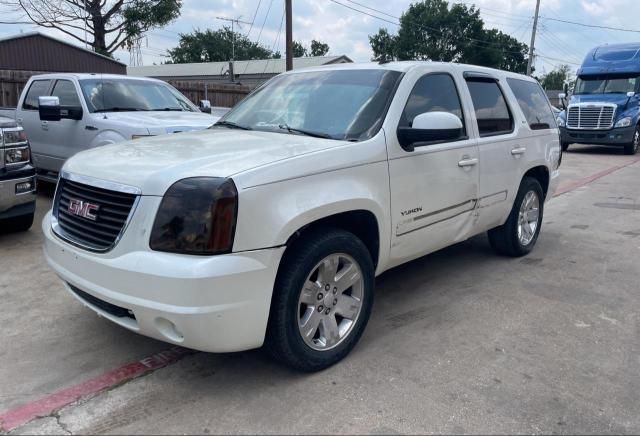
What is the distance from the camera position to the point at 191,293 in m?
2.54

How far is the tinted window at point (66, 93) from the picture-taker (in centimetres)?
747

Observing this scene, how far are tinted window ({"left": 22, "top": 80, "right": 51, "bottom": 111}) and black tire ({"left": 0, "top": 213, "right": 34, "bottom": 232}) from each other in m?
2.99

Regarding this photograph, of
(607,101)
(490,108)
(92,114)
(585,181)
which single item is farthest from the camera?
(607,101)

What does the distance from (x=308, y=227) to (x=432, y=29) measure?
62.4 meters

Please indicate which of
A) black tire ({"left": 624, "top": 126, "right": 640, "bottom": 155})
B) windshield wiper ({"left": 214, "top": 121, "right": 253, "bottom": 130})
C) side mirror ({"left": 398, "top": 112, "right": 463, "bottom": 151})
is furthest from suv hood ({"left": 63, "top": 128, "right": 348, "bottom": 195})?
black tire ({"left": 624, "top": 126, "right": 640, "bottom": 155})

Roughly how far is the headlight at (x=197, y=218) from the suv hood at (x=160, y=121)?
4.12 meters

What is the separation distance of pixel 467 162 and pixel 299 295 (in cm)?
201

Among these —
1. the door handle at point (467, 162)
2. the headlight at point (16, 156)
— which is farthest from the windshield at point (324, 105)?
the headlight at point (16, 156)

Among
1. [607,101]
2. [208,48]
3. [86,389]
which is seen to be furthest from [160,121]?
[208,48]

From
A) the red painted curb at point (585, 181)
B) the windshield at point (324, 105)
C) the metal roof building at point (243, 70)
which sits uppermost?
the metal roof building at point (243, 70)

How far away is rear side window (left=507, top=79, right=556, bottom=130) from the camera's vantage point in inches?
207

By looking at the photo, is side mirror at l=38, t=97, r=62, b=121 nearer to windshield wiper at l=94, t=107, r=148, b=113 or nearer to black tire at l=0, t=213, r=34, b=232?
windshield wiper at l=94, t=107, r=148, b=113

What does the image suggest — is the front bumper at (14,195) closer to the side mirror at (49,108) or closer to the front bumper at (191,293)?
the side mirror at (49,108)

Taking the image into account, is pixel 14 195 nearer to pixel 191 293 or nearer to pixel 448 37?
pixel 191 293
